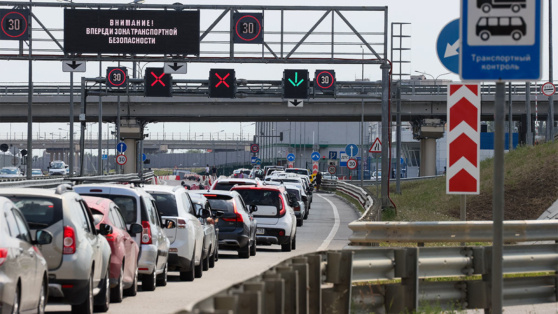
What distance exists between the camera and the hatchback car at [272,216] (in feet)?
94.5

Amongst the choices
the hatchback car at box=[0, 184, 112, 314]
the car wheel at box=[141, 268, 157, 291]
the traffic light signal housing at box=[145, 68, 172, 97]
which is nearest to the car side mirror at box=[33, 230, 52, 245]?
the hatchback car at box=[0, 184, 112, 314]

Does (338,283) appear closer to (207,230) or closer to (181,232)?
(181,232)

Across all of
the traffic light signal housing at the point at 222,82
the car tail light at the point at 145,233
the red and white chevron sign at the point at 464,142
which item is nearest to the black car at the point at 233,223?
the car tail light at the point at 145,233

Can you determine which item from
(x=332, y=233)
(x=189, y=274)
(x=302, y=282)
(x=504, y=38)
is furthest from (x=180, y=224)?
(x=332, y=233)

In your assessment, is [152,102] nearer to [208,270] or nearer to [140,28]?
[140,28]

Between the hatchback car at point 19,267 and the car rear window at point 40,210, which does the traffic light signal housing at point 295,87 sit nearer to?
the car rear window at point 40,210

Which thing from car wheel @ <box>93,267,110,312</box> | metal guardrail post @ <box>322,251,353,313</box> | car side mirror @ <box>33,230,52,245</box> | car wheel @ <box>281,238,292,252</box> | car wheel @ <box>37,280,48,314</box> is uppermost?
car side mirror @ <box>33,230,52,245</box>

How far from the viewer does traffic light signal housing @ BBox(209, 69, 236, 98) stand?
5200 cm

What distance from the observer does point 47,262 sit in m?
13.2

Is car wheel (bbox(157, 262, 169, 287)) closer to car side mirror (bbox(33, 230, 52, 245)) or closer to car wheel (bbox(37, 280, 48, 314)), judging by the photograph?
car wheel (bbox(37, 280, 48, 314))

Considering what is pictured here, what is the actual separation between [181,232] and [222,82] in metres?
33.0

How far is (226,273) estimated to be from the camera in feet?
70.9

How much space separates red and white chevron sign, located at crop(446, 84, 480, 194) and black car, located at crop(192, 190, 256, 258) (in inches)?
492

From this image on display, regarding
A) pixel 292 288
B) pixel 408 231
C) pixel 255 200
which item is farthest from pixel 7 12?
pixel 292 288
